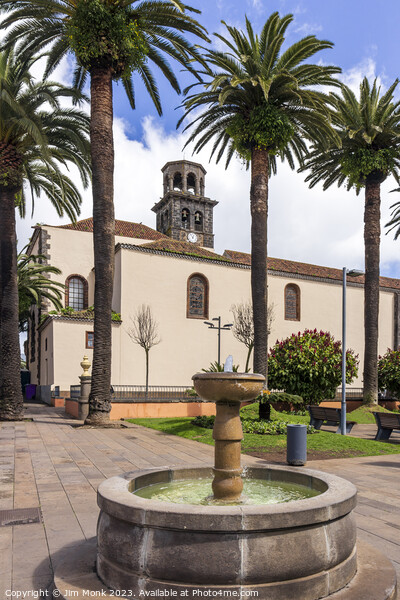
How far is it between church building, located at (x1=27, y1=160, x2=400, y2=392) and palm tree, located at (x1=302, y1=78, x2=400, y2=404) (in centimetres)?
1251

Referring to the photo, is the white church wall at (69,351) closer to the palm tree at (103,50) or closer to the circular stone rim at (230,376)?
the palm tree at (103,50)

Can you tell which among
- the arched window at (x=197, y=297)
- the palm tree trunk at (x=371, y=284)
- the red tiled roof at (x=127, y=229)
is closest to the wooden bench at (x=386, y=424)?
the palm tree trunk at (x=371, y=284)

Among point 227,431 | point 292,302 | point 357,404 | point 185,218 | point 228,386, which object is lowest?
point 357,404

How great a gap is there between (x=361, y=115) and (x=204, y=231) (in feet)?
109

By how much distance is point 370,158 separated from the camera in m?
22.6

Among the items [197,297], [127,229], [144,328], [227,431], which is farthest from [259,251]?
[127,229]

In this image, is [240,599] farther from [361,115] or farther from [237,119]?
[361,115]

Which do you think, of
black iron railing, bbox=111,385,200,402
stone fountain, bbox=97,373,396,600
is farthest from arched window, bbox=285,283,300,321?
stone fountain, bbox=97,373,396,600

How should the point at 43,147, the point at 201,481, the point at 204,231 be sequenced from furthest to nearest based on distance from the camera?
the point at 204,231, the point at 43,147, the point at 201,481

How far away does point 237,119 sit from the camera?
64.3 feet

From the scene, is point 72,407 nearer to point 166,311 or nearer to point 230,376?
point 166,311

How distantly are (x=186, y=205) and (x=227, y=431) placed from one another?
50.2 m

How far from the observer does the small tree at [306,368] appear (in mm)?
22031

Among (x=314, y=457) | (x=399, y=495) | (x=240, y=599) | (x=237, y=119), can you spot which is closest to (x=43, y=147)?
(x=237, y=119)
